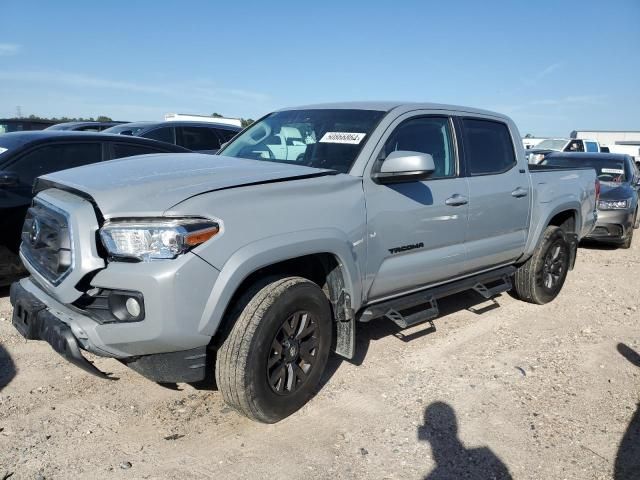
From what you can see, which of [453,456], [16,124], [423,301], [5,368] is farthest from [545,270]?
[16,124]

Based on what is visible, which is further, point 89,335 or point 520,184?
point 520,184

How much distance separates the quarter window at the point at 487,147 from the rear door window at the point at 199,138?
6.06 meters

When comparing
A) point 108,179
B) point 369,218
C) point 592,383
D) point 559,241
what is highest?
point 108,179

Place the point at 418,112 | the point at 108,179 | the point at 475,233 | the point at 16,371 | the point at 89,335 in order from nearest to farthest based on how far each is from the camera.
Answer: the point at 89,335 < the point at 108,179 < the point at 16,371 < the point at 418,112 < the point at 475,233

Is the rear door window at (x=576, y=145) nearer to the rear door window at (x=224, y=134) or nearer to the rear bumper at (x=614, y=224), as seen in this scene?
the rear bumper at (x=614, y=224)

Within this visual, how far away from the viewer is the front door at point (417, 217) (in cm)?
350

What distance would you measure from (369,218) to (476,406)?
141cm

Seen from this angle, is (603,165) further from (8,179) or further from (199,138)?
(8,179)

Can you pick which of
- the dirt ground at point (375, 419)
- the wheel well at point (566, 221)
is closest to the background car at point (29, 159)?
the dirt ground at point (375, 419)

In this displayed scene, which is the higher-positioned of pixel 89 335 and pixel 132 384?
pixel 89 335

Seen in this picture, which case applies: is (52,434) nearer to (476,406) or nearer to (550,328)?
(476,406)

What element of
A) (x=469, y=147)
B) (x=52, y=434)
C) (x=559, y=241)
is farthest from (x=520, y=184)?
(x=52, y=434)

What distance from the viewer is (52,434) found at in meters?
2.97

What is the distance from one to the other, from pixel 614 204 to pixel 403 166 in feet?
23.3
